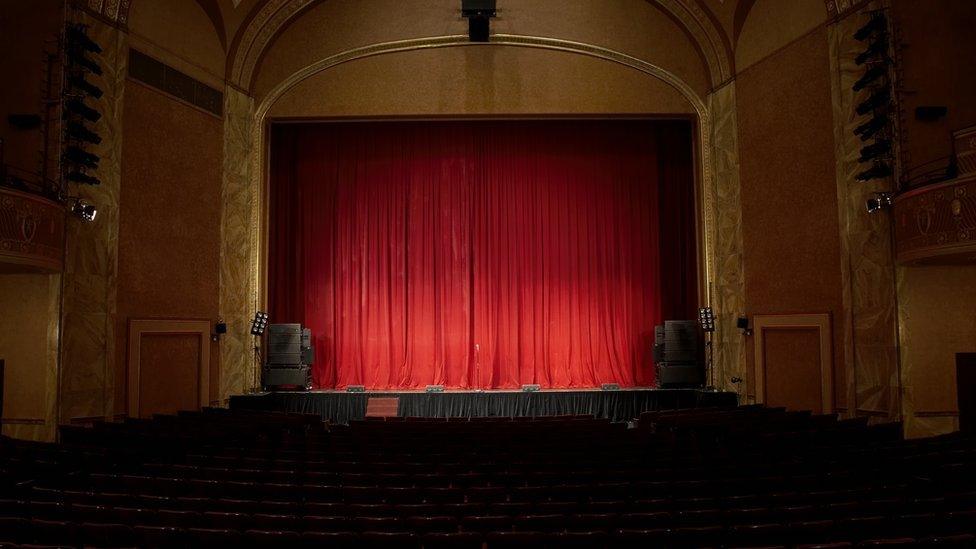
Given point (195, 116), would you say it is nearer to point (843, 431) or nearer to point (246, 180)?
point (246, 180)

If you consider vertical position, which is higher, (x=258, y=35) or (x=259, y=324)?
(x=258, y=35)

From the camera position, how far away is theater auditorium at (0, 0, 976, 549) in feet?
16.9

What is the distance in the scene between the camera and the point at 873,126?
1041 cm

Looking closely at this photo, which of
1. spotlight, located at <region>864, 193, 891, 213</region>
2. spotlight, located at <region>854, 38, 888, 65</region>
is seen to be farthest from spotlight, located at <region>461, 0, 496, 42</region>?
spotlight, located at <region>864, 193, 891, 213</region>

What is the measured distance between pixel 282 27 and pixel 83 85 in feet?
17.7

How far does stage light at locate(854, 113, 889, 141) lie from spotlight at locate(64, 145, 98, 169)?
11.5 metres

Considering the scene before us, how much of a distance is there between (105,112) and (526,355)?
998 centimetres

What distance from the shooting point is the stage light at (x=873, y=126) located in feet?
34.0

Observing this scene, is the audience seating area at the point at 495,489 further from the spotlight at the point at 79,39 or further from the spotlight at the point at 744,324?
the spotlight at the point at 79,39

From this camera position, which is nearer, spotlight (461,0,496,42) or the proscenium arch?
spotlight (461,0,496,42)

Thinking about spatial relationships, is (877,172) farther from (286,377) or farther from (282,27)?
(282,27)

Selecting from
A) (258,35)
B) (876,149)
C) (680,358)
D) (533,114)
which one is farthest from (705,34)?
(258,35)

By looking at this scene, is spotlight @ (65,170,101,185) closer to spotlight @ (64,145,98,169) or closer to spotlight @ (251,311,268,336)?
spotlight @ (64,145,98,169)

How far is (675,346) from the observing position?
575 inches
